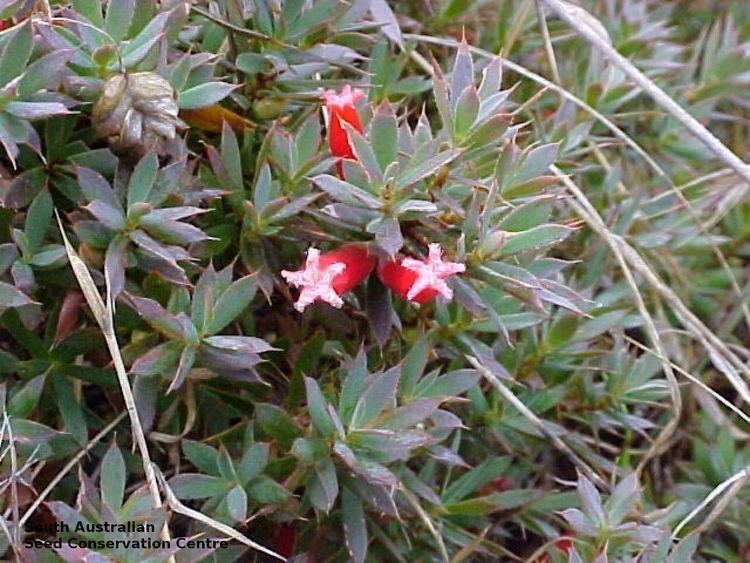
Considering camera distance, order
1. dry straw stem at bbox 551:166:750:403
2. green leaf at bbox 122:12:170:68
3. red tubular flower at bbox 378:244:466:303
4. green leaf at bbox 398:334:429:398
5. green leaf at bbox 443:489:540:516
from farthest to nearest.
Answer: dry straw stem at bbox 551:166:750:403 → green leaf at bbox 443:489:540:516 → green leaf at bbox 398:334:429:398 → green leaf at bbox 122:12:170:68 → red tubular flower at bbox 378:244:466:303

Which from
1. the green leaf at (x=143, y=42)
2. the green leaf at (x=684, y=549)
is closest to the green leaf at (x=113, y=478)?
the green leaf at (x=143, y=42)

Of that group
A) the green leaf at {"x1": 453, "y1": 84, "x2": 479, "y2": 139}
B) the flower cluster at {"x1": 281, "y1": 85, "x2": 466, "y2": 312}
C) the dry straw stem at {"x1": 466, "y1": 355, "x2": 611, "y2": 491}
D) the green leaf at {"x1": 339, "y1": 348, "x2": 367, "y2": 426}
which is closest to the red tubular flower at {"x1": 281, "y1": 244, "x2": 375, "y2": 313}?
the flower cluster at {"x1": 281, "y1": 85, "x2": 466, "y2": 312}

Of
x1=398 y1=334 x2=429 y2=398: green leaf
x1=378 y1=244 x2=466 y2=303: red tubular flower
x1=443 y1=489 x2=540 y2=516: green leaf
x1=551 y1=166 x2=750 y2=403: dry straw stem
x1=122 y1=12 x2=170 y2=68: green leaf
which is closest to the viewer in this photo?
x1=378 y1=244 x2=466 y2=303: red tubular flower

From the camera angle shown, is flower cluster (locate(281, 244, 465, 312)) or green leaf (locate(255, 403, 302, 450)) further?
green leaf (locate(255, 403, 302, 450))

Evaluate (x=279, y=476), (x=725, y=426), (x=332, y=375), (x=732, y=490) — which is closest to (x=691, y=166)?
(x=725, y=426)

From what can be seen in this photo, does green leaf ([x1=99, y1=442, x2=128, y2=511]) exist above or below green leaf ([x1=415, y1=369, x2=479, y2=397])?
below

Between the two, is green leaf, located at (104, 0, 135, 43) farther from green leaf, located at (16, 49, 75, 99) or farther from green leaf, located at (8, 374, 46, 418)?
green leaf, located at (8, 374, 46, 418)

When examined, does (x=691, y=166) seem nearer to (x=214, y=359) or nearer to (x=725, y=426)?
(x=725, y=426)
